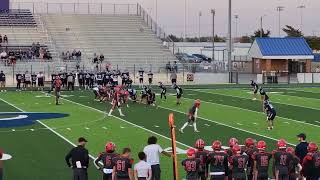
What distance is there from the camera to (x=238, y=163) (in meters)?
11.6

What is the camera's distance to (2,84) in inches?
1647

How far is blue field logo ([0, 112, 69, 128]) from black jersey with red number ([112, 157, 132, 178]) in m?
13.0

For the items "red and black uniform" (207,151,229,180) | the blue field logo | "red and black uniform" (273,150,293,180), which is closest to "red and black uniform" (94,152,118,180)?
"red and black uniform" (207,151,229,180)

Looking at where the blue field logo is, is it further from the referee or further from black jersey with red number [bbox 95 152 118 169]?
black jersey with red number [bbox 95 152 118 169]

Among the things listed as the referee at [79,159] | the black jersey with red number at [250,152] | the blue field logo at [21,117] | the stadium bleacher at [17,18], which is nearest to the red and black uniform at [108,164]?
the referee at [79,159]

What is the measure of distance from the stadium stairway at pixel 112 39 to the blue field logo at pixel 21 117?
25.2 metres

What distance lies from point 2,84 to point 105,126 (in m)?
20.5

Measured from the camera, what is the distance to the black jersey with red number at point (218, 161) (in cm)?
1138

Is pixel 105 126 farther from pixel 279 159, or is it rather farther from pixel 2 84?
pixel 2 84

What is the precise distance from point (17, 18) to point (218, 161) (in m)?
49.6

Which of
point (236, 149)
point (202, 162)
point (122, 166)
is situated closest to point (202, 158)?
point (202, 162)

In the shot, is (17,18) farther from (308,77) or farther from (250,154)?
(250,154)

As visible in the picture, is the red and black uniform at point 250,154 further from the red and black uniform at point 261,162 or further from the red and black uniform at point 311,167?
the red and black uniform at point 311,167

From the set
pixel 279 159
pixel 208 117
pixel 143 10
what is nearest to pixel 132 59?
pixel 143 10
